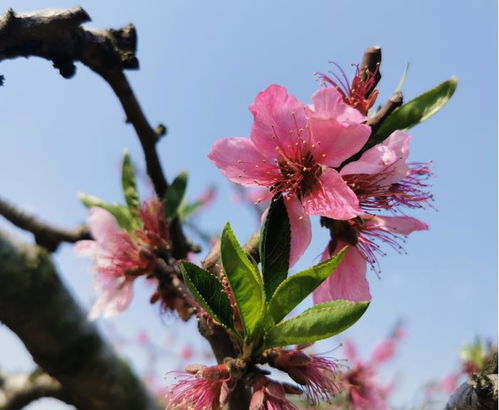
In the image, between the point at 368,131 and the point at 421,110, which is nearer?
the point at 368,131

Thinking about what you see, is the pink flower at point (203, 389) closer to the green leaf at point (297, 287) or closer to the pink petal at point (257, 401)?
the pink petal at point (257, 401)

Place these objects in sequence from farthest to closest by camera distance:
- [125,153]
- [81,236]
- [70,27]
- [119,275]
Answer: [81,236] → [125,153] → [119,275] → [70,27]

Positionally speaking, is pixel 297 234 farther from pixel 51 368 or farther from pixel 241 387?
pixel 51 368

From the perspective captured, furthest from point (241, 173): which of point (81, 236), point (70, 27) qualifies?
point (81, 236)

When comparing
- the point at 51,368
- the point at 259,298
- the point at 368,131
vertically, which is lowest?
the point at 259,298

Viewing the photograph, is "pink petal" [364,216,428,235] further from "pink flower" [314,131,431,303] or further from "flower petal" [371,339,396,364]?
"flower petal" [371,339,396,364]

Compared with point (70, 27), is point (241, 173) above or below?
below

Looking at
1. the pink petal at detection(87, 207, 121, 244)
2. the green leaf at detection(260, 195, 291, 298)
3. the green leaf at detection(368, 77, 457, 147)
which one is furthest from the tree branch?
the green leaf at detection(368, 77, 457, 147)
